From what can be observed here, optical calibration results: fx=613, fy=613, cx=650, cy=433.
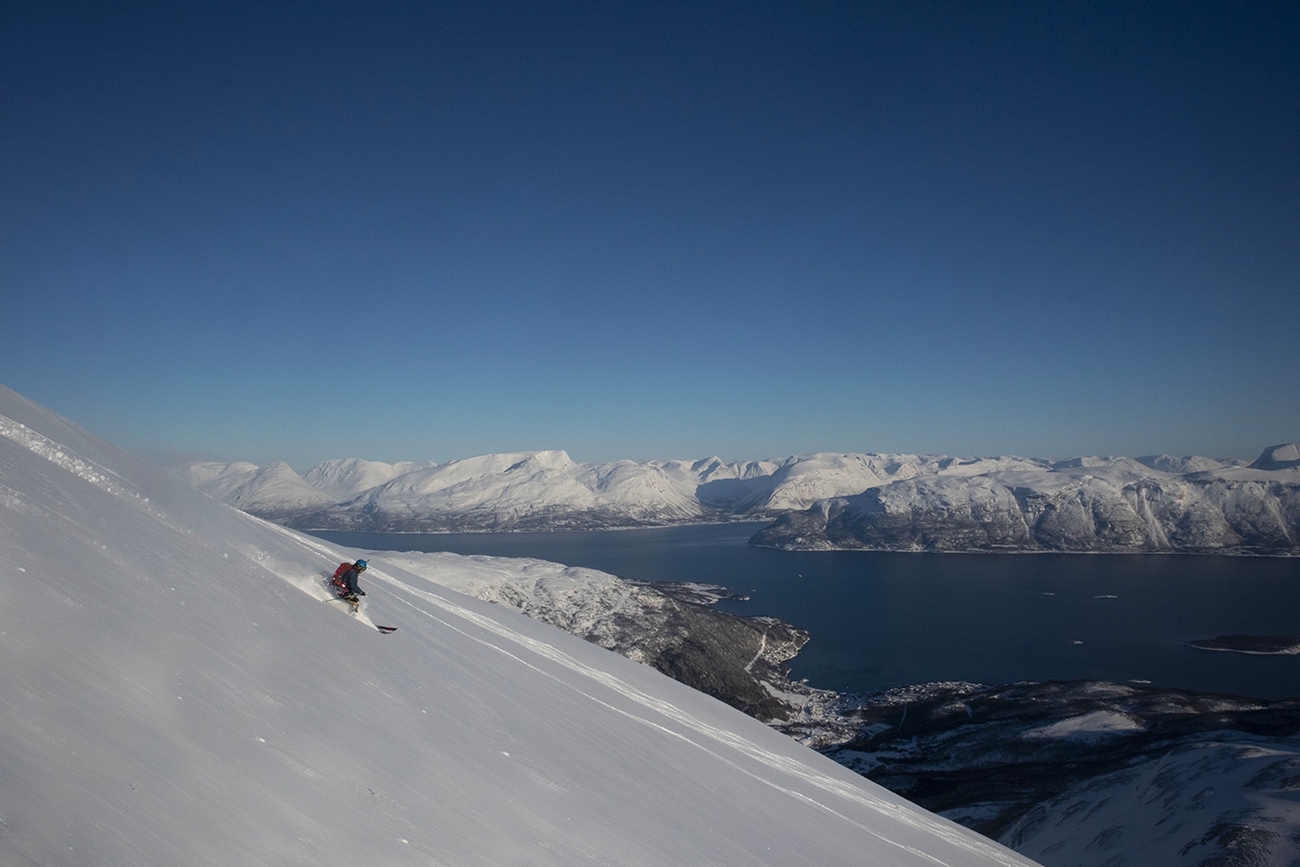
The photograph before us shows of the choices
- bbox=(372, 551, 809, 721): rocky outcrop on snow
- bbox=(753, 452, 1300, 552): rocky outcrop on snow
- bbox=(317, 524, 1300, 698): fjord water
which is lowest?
bbox=(372, 551, 809, 721): rocky outcrop on snow

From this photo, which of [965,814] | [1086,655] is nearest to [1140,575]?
[1086,655]

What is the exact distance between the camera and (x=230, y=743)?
12.6 ft

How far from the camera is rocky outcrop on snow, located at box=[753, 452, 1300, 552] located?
150750 mm

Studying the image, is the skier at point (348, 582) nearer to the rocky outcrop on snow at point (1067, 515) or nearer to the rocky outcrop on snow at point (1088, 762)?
the rocky outcrop on snow at point (1088, 762)

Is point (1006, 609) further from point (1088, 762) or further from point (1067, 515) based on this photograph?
point (1067, 515)

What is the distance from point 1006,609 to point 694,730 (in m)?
99.1

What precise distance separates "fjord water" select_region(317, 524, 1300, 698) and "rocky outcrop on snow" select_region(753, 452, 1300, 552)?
11.3 metres

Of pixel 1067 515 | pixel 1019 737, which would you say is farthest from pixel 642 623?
pixel 1067 515

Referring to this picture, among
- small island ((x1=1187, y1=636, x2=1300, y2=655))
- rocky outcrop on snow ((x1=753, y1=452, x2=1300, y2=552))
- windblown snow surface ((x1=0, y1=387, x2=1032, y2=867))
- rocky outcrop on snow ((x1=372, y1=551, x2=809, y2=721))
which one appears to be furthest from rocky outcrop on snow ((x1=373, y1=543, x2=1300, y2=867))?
rocky outcrop on snow ((x1=753, y1=452, x2=1300, y2=552))

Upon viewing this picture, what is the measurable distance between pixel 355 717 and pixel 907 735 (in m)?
50.0

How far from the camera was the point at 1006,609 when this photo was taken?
91.6m

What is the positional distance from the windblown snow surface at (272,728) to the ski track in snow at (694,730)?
14cm

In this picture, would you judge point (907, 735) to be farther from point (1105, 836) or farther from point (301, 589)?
point (301, 589)

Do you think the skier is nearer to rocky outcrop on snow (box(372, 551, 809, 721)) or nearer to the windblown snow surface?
the windblown snow surface
